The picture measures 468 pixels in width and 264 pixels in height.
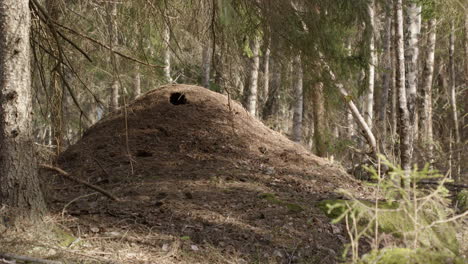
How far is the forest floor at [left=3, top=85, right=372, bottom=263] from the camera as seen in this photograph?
5125 mm

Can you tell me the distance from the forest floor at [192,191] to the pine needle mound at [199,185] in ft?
0.05

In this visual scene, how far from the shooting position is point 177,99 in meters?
8.88

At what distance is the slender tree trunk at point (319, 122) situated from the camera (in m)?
7.18

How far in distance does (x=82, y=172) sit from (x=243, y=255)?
328 cm

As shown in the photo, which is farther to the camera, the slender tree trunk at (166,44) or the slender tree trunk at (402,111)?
the slender tree trunk at (402,111)

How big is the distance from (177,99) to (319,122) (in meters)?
2.77

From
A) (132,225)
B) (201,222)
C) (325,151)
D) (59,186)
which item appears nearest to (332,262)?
(201,222)

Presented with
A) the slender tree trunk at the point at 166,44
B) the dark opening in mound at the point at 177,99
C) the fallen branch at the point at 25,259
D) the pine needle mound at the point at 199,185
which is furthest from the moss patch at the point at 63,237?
the dark opening in mound at the point at 177,99

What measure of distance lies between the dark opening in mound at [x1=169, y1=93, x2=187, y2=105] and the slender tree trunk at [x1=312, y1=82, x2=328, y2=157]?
7.58 ft

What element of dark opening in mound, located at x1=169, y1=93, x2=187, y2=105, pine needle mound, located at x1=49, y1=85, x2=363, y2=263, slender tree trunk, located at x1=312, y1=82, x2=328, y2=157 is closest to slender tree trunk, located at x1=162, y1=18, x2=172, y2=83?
dark opening in mound, located at x1=169, y1=93, x2=187, y2=105

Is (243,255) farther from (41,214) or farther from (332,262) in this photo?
(41,214)

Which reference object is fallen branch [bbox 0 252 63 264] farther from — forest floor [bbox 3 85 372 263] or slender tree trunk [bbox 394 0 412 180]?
slender tree trunk [bbox 394 0 412 180]

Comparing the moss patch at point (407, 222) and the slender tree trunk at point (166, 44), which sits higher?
the slender tree trunk at point (166, 44)

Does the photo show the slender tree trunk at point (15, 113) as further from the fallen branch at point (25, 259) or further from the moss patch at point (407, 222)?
the moss patch at point (407, 222)
